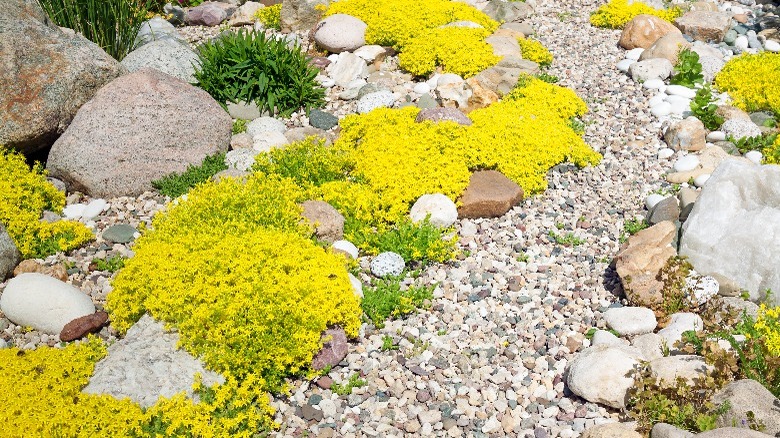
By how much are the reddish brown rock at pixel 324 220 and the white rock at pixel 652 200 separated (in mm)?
3560

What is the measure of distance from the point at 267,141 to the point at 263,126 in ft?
1.43

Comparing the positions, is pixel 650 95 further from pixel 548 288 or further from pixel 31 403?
pixel 31 403

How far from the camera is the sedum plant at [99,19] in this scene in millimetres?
10242

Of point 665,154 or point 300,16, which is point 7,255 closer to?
point 300,16

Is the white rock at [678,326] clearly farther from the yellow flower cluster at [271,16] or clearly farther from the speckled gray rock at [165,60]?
the yellow flower cluster at [271,16]

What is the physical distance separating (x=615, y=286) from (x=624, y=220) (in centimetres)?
127

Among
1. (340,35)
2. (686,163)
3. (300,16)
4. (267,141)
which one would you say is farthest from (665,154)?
(300,16)

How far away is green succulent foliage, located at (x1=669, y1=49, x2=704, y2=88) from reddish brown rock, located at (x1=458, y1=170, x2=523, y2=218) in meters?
3.89

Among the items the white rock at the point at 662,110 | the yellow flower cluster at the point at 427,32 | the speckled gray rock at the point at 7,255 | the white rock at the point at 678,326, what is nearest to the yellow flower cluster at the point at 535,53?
the yellow flower cluster at the point at 427,32

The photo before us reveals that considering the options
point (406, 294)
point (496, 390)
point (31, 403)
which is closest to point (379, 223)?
point (406, 294)

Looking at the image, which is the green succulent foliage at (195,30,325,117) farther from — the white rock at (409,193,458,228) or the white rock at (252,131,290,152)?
the white rock at (409,193,458,228)

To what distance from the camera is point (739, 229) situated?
6.79 meters

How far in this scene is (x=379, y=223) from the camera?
302 inches

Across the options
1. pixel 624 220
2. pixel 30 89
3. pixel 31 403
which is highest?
pixel 30 89
